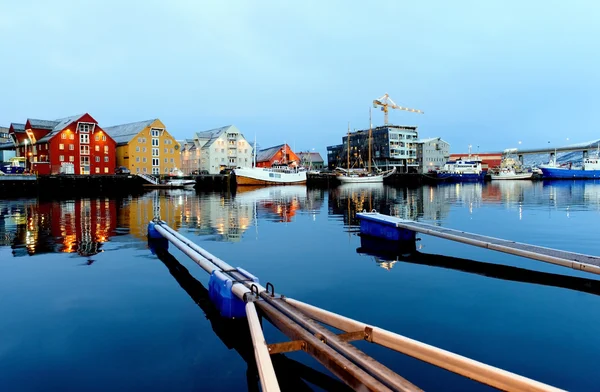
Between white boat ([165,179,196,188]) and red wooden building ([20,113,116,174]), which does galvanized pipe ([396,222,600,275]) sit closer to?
white boat ([165,179,196,188])

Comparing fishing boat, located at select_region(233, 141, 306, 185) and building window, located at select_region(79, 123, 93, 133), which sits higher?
building window, located at select_region(79, 123, 93, 133)

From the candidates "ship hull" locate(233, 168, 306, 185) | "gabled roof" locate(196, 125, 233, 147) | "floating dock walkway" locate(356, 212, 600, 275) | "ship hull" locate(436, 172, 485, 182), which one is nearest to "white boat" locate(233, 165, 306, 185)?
"ship hull" locate(233, 168, 306, 185)

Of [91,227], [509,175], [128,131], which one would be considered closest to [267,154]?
[128,131]

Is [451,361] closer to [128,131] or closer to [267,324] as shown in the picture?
[267,324]

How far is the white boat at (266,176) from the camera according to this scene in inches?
3672

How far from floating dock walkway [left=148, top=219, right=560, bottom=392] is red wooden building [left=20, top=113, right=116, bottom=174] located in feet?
264

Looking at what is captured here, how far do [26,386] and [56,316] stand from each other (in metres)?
3.34

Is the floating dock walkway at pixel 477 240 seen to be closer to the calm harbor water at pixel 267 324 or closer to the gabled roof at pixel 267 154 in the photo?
the calm harbor water at pixel 267 324

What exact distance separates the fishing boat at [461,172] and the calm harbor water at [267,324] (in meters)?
103

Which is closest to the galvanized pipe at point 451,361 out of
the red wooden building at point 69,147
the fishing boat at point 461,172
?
the red wooden building at point 69,147

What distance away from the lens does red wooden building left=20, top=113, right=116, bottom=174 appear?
7688 cm

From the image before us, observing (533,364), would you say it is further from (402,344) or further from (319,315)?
(319,315)

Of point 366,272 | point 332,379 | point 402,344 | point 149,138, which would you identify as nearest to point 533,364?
point 402,344

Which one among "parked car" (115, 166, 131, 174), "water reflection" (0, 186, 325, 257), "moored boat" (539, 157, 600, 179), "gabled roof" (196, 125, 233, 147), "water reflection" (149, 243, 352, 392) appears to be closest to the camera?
A: "water reflection" (149, 243, 352, 392)
